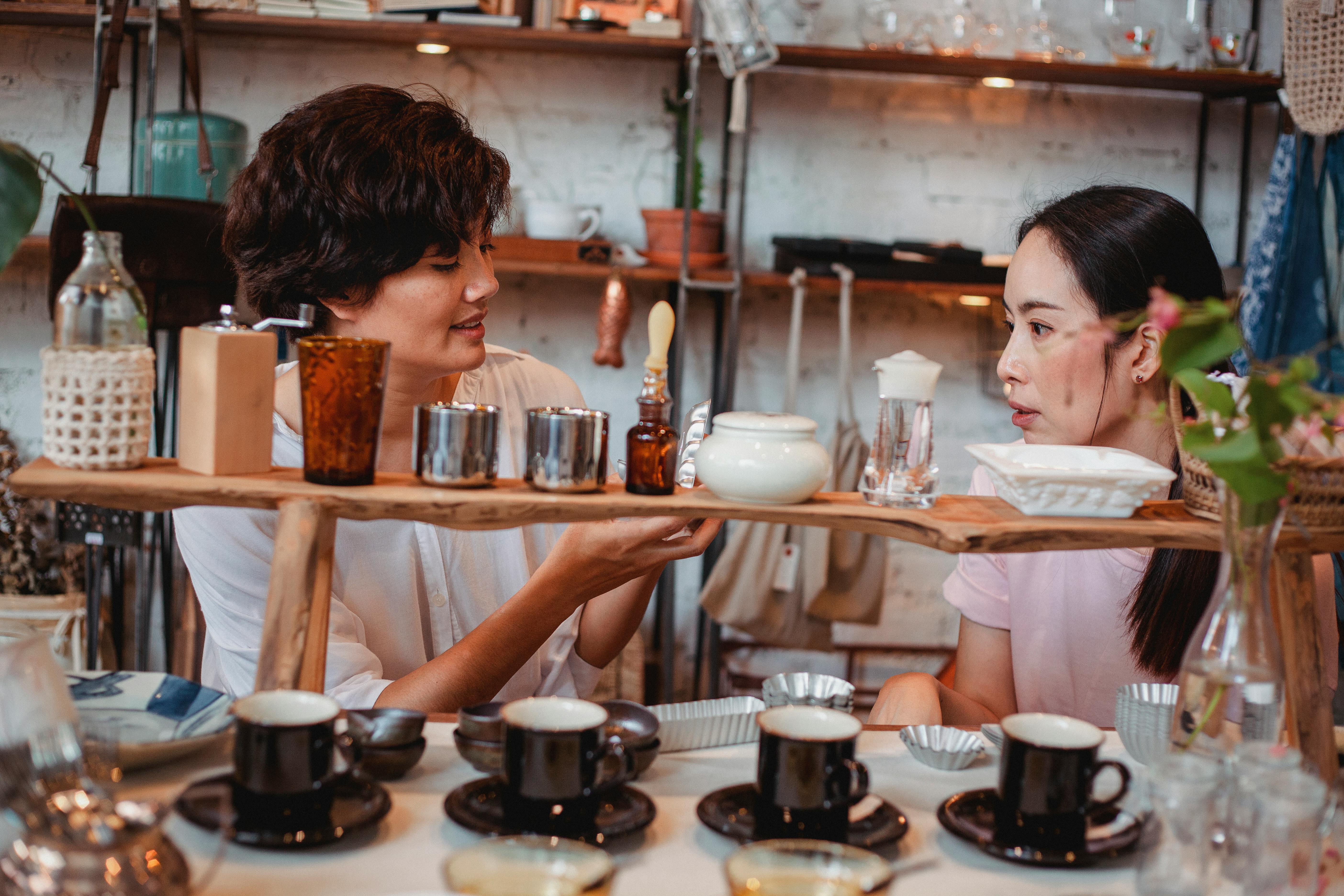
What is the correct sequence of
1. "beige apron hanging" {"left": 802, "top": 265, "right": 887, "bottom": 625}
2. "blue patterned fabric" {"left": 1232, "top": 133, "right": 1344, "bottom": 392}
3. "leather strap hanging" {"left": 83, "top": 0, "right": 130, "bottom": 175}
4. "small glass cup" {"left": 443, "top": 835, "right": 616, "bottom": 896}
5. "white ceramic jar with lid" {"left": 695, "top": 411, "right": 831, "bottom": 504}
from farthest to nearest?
"beige apron hanging" {"left": 802, "top": 265, "right": 887, "bottom": 625} → "blue patterned fabric" {"left": 1232, "top": 133, "right": 1344, "bottom": 392} → "leather strap hanging" {"left": 83, "top": 0, "right": 130, "bottom": 175} → "white ceramic jar with lid" {"left": 695, "top": 411, "right": 831, "bottom": 504} → "small glass cup" {"left": 443, "top": 835, "right": 616, "bottom": 896}

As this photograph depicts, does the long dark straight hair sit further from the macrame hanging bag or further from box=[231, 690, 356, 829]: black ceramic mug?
the macrame hanging bag

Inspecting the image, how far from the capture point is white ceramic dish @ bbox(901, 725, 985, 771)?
4.06 feet

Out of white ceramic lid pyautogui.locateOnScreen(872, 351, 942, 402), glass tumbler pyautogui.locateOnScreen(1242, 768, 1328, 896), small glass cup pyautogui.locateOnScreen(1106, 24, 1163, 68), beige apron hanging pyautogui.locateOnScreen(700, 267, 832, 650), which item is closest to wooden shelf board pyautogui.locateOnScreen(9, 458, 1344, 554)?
white ceramic lid pyautogui.locateOnScreen(872, 351, 942, 402)

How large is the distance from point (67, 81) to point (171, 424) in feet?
3.24

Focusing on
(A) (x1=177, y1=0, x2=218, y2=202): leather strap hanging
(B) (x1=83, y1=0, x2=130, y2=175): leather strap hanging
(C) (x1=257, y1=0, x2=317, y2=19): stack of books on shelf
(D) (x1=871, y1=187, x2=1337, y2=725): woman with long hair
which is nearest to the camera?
(D) (x1=871, y1=187, x2=1337, y2=725): woman with long hair

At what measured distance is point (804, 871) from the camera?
0.89 m

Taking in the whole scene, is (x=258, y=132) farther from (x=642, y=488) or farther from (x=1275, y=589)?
(x=1275, y=589)

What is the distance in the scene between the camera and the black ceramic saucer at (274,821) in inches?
37.5

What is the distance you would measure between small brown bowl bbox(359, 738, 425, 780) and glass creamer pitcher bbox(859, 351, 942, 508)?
1.76ft

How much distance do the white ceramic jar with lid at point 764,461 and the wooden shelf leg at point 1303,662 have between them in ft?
1.59

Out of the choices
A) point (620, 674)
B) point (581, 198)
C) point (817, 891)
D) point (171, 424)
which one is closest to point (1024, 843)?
point (817, 891)

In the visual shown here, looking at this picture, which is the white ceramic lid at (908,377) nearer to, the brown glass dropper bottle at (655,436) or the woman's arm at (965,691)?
the brown glass dropper bottle at (655,436)

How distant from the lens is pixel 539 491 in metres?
1.22

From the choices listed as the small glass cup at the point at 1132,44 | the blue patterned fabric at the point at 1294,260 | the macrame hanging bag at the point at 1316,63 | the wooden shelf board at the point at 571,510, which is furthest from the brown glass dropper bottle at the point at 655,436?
the small glass cup at the point at 1132,44
